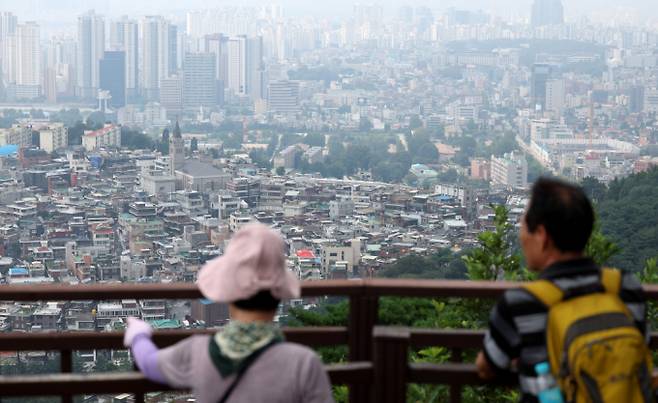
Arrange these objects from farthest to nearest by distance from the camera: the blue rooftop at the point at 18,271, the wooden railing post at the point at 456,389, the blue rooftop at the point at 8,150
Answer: the blue rooftop at the point at 8,150 → the blue rooftop at the point at 18,271 → the wooden railing post at the point at 456,389

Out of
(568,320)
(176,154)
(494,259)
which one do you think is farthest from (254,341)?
(176,154)

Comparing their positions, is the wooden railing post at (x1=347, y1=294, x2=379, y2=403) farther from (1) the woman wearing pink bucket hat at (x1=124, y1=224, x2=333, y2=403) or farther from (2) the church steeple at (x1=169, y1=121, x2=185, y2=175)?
(2) the church steeple at (x1=169, y1=121, x2=185, y2=175)

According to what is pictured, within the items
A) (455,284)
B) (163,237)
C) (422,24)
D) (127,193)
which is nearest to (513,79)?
(422,24)

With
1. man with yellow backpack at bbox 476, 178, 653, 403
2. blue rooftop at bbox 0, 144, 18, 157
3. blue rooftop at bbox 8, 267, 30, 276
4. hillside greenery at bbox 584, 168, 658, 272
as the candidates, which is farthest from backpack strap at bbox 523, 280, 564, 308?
blue rooftop at bbox 0, 144, 18, 157

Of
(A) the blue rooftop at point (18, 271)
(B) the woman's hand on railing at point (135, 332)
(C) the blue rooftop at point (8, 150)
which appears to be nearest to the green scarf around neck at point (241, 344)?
(B) the woman's hand on railing at point (135, 332)

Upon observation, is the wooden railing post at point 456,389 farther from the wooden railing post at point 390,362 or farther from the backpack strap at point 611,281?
the backpack strap at point 611,281

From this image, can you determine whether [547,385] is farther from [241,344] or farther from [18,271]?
[18,271]
